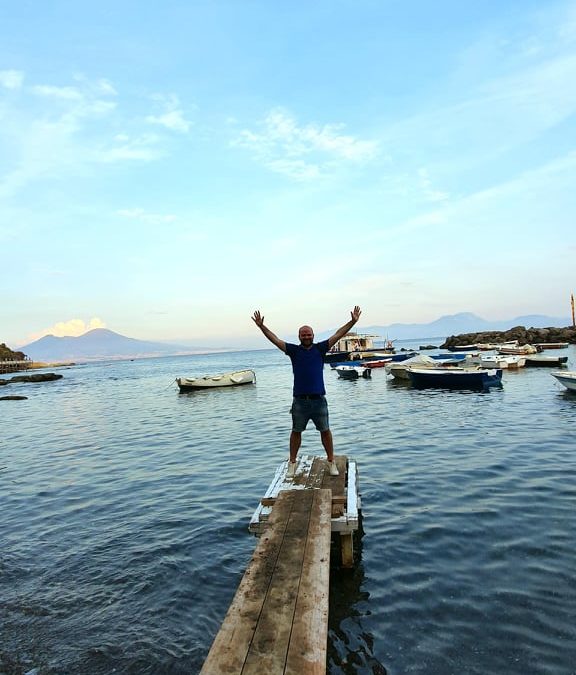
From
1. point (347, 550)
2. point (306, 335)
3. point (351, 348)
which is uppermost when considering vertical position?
point (306, 335)

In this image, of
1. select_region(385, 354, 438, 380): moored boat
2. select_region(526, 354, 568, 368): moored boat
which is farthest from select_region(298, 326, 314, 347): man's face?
select_region(526, 354, 568, 368): moored boat

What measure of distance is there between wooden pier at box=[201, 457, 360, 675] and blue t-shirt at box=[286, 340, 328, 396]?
1696 millimetres

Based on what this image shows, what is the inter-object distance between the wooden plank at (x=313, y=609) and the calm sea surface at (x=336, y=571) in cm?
96

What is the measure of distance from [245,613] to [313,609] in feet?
2.12

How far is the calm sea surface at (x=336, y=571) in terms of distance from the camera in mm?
5559

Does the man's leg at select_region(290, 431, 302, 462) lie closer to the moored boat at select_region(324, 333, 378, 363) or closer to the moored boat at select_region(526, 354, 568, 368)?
the moored boat at select_region(526, 354, 568, 368)

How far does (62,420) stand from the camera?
1109 inches

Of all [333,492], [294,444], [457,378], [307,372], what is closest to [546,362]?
[457,378]

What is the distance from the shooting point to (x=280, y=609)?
4.68 meters

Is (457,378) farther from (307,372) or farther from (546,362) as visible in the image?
A: (307,372)

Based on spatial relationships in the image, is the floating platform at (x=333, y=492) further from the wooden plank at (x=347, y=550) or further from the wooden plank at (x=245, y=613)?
the wooden plank at (x=245, y=613)

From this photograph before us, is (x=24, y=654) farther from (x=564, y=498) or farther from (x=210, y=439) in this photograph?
(x=210, y=439)

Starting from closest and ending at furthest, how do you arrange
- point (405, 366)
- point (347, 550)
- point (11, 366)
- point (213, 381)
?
point (347, 550), point (405, 366), point (213, 381), point (11, 366)

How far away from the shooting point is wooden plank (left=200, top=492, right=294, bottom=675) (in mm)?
3926
